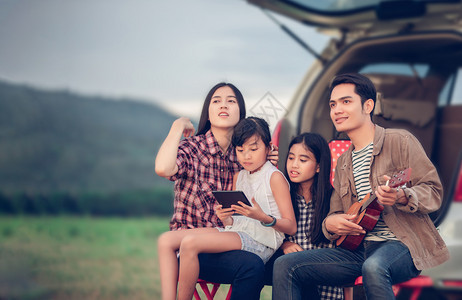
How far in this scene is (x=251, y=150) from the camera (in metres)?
2.26

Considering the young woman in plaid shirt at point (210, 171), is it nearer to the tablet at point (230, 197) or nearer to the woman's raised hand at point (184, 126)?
the woman's raised hand at point (184, 126)

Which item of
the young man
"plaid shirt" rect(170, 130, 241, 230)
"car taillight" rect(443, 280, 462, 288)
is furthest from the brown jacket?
"plaid shirt" rect(170, 130, 241, 230)

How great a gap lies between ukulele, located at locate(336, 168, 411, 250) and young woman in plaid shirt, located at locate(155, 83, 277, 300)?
343mm

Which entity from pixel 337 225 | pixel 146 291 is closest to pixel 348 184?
pixel 337 225

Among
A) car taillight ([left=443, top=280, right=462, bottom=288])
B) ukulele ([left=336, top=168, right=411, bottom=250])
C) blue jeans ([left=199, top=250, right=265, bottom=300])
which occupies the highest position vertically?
ukulele ([left=336, top=168, right=411, bottom=250])

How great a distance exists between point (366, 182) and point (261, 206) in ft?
1.42

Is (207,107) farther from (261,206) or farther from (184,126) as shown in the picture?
(261,206)

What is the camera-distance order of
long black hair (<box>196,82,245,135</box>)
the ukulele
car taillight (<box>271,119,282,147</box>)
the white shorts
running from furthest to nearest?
car taillight (<box>271,119,282,147</box>)
long black hair (<box>196,82,245,135</box>)
the white shorts
the ukulele

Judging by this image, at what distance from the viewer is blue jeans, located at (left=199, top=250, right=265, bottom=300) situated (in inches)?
80.5

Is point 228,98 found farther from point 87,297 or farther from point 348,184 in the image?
point 87,297

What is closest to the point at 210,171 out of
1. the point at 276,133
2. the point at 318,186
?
the point at 318,186

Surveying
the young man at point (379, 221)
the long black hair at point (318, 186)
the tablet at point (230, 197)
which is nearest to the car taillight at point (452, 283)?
the young man at point (379, 221)

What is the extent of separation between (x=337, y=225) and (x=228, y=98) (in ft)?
2.45

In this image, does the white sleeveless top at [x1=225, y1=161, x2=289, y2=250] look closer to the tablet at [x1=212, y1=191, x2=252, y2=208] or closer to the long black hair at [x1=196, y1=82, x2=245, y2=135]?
the tablet at [x1=212, y1=191, x2=252, y2=208]
